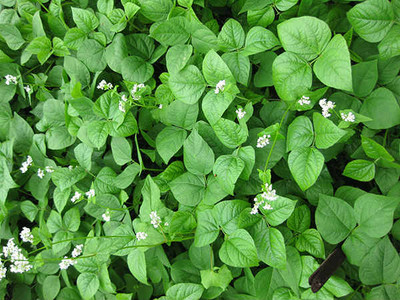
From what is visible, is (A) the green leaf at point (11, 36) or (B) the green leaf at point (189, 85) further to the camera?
(A) the green leaf at point (11, 36)

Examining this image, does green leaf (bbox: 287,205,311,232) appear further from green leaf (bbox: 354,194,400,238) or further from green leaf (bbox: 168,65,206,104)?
green leaf (bbox: 168,65,206,104)

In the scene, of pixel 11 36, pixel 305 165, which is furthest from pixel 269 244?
pixel 11 36

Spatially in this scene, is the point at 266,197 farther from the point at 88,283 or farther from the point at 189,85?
the point at 88,283

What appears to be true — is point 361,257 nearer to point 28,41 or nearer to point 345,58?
point 345,58

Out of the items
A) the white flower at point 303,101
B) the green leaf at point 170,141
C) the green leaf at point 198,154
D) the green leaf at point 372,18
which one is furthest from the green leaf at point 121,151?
the green leaf at point 372,18

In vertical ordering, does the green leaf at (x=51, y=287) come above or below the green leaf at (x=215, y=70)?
below

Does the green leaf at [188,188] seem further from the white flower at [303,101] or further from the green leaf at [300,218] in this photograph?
the white flower at [303,101]

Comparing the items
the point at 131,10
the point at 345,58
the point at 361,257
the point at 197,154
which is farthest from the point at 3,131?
the point at 361,257
